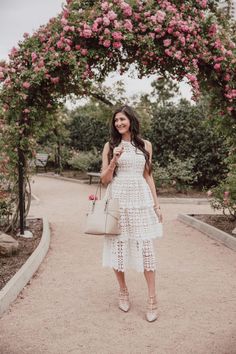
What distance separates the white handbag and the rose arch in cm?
335

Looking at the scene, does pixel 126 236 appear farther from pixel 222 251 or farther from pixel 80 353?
pixel 222 251

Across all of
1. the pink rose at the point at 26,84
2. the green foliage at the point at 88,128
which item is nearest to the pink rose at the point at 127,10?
the pink rose at the point at 26,84

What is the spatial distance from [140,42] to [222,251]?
3.42 meters

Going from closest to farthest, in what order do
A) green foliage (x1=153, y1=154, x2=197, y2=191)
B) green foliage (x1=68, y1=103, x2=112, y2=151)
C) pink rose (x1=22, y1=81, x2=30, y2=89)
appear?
pink rose (x1=22, y1=81, x2=30, y2=89) → green foliage (x1=153, y1=154, x2=197, y2=191) → green foliage (x1=68, y1=103, x2=112, y2=151)

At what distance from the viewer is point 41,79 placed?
7.39 meters

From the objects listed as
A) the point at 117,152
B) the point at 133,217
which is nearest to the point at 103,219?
the point at 133,217

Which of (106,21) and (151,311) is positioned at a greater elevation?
(106,21)

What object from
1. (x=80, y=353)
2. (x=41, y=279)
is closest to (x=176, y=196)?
(x=41, y=279)

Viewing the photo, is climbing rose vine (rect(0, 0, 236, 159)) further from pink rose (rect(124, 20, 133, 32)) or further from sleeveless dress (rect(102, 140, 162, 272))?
sleeveless dress (rect(102, 140, 162, 272))

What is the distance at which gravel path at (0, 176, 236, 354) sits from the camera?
159 inches

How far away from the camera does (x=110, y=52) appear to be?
763 cm

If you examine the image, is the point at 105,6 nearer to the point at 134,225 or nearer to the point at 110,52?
the point at 110,52

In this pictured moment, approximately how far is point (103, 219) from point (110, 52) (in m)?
3.92

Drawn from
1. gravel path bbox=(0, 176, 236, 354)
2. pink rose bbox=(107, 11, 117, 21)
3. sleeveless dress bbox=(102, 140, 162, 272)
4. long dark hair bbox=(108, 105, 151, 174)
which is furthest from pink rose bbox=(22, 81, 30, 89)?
sleeveless dress bbox=(102, 140, 162, 272)
